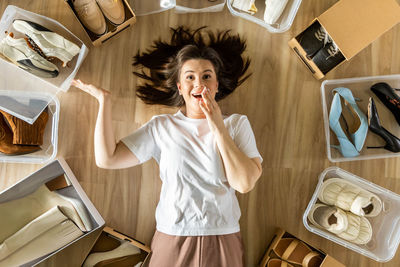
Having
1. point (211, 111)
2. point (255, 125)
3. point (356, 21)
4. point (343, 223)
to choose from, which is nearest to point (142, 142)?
point (211, 111)

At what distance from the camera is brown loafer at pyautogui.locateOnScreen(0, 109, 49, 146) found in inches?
51.9

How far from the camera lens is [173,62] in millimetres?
1353

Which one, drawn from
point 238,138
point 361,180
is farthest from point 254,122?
point 361,180

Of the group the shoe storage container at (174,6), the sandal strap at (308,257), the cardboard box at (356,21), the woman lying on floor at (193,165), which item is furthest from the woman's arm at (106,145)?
the cardboard box at (356,21)

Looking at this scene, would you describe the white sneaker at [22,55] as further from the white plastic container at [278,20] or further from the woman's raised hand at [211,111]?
the white plastic container at [278,20]

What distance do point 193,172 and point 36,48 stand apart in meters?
0.88

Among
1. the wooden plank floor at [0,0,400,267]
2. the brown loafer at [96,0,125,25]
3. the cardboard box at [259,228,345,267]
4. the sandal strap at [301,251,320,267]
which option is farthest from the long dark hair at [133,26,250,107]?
the sandal strap at [301,251,320,267]

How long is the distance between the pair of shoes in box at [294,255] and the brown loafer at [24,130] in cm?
120

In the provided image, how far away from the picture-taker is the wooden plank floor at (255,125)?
1.49 m

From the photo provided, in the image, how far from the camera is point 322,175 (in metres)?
1.46

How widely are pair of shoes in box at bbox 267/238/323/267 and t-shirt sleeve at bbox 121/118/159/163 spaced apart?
2.43 ft

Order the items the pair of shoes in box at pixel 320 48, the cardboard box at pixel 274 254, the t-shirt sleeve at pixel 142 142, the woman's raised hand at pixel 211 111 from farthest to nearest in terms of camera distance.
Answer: the pair of shoes in box at pixel 320 48 → the cardboard box at pixel 274 254 → the t-shirt sleeve at pixel 142 142 → the woman's raised hand at pixel 211 111

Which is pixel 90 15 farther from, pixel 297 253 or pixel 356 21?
pixel 297 253

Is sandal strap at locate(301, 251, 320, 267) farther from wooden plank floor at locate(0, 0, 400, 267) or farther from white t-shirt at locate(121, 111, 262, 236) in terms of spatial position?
white t-shirt at locate(121, 111, 262, 236)
